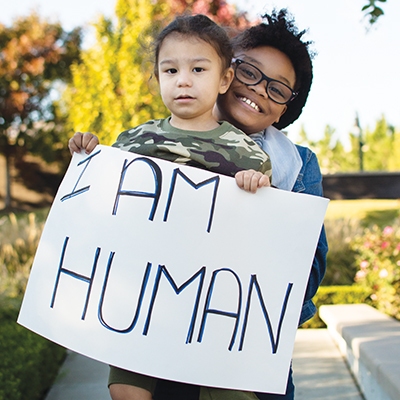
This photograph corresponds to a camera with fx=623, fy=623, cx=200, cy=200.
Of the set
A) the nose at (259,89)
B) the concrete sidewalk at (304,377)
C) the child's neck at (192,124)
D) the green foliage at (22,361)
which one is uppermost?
the nose at (259,89)

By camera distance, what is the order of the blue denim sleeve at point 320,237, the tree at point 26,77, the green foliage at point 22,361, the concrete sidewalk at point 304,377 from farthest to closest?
1. the tree at point 26,77
2. the concrete sidewalk at point 304,377
3. the green foliage at point 22,361
4. the blue denim sleeve at point 320,237

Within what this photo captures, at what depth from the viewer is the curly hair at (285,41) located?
6.91ft

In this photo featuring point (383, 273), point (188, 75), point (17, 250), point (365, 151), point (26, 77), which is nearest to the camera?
point (188, 75)

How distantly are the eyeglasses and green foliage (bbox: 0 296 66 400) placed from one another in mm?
2115

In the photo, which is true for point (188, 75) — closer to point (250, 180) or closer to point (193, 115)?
point (193, 115)

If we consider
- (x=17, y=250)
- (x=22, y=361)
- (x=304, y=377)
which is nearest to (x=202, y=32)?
(x=22, y=361)

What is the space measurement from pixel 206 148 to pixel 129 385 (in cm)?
70

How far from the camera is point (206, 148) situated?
1.82 metres

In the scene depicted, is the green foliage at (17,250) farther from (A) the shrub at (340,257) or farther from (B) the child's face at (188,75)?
(B) the child's face at (188,75)

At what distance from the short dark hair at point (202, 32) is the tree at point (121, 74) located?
382 inches

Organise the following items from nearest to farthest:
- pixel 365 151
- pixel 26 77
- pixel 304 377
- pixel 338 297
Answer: pixel 304 377
pixel 338 297
pixel 26 77
pixel 365 151

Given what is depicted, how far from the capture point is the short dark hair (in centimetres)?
186

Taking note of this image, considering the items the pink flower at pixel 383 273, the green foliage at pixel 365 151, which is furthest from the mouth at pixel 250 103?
the green foliage at pixel 365 151

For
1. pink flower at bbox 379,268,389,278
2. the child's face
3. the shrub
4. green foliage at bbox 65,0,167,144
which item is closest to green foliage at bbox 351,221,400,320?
pink flower at bbox 379,268,389,278
